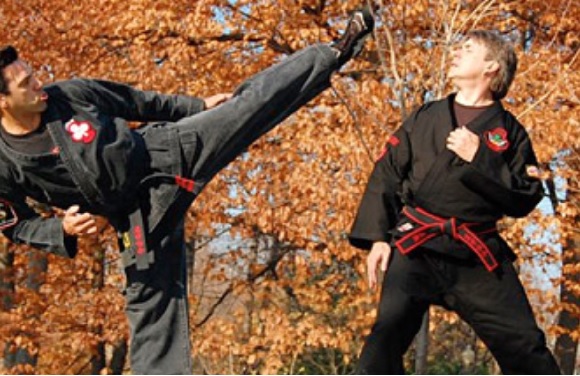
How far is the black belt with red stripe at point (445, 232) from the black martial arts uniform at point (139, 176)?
3.10 ft

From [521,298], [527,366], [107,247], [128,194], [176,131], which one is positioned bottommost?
[527,366]

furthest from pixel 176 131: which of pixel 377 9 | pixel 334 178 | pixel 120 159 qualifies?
pixel 334 178

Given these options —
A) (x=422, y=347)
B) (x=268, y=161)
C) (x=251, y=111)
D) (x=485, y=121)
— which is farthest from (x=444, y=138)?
(x=268, y=161)

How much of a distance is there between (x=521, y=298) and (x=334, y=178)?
26.7ft

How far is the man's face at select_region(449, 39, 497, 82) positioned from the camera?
3836mm

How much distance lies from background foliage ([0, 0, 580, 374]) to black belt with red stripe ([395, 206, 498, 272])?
6.08 meters

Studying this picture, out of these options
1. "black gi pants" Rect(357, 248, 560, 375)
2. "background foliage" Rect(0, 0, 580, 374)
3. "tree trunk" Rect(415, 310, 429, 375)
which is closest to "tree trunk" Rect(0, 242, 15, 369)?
"background foliage" Rect(0, 0, 580, 374)

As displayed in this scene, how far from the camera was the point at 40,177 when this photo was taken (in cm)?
368

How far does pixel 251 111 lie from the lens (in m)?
4.07

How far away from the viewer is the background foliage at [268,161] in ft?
36.9

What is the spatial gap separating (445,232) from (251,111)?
111 cm

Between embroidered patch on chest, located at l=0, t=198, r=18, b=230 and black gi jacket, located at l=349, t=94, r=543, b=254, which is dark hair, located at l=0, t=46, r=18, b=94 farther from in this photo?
black gi jacket, located at l=349, t=94, r=543, b=254

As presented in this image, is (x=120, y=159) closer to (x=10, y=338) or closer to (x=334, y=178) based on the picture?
(x=334, y=178)

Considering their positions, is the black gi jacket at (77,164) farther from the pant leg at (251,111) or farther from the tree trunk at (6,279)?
the tree trunk at (6,279)
